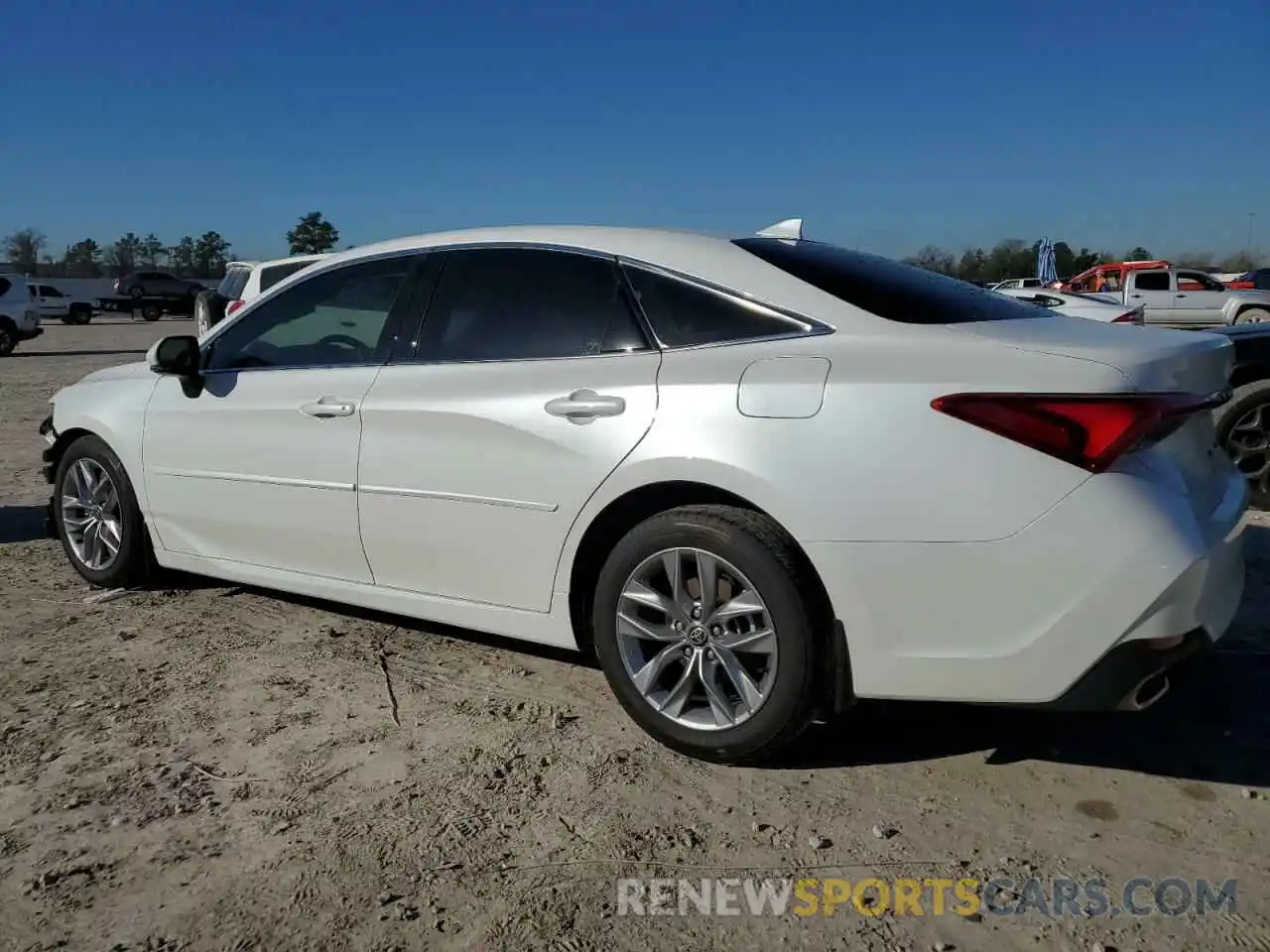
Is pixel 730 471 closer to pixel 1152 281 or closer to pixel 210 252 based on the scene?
pixel 1152 281

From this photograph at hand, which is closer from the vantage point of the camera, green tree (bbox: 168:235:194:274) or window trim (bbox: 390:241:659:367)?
window trim (bbox: 390:241:659:367)

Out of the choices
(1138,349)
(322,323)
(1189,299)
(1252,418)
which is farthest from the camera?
(1189,299)

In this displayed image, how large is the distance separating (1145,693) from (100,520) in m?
4.41

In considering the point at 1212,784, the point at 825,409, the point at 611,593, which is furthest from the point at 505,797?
the point at 1212,784

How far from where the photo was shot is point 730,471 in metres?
2.97

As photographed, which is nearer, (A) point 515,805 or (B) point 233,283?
(A) point 515,805

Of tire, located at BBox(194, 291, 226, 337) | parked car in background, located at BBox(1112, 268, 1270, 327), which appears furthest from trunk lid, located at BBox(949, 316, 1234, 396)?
parked car in background, located at BBox(1112, 268, 1270, 327)

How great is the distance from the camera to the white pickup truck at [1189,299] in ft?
73.5

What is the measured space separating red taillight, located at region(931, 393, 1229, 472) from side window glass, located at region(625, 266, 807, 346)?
64 centimetres

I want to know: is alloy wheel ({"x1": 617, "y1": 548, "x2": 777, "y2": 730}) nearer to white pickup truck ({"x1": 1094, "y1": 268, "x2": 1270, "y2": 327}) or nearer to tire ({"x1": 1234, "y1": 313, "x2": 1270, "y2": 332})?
white pickup truck ({"x1": 1094, "y1": 268, "x2": 1270, "y2": 327})

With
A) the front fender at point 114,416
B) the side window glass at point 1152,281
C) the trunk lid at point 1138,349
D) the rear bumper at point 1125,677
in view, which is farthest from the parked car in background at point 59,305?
the rear bumper at point 1125,677

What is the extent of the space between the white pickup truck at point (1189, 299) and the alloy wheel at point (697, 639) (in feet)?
72.2

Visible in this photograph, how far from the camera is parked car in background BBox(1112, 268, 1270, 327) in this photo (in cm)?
2239

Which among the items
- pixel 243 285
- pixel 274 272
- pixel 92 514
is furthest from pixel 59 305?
pixel 92 514
